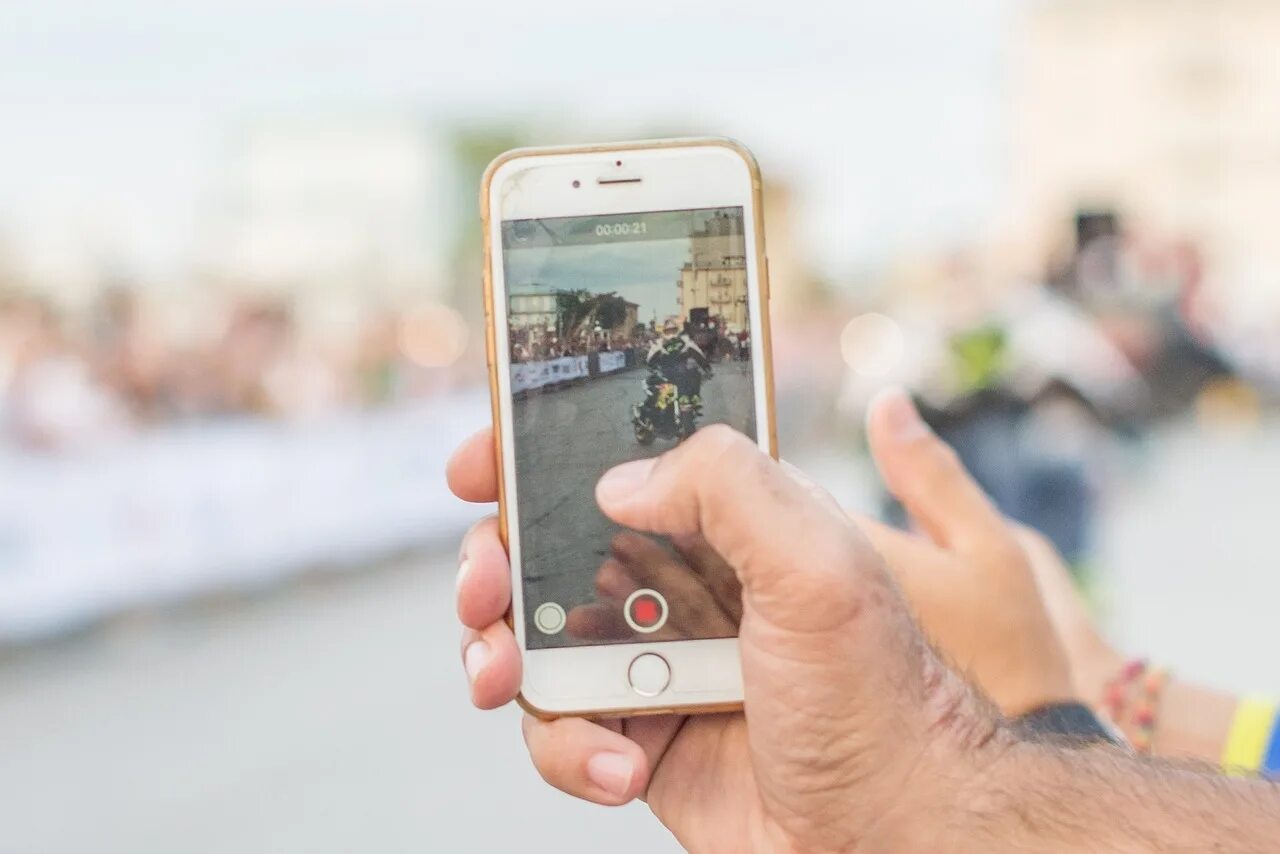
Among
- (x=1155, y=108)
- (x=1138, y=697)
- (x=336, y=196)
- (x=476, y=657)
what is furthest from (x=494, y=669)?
(x=1155, y=108)

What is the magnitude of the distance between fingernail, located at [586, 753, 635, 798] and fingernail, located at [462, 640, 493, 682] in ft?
0.57

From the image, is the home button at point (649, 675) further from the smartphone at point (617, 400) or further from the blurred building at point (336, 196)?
the blurred building at point (336, 196)

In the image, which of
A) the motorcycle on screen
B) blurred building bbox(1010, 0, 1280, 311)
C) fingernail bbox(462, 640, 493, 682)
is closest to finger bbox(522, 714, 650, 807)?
fingernail bbox(462, 640, 493, 682)

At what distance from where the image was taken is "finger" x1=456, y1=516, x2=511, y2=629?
1792mm

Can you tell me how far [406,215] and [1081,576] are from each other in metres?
45.0

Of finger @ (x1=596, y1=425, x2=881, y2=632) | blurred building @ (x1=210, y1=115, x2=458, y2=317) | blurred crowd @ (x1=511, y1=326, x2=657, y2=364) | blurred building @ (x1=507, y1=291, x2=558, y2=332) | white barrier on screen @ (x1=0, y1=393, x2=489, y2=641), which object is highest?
blurred building @ (x1=210, y1=115, x2=458, y2=317)

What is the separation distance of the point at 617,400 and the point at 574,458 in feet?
0.31

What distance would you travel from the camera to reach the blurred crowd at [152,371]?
795 centimetres

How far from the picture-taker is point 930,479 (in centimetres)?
198

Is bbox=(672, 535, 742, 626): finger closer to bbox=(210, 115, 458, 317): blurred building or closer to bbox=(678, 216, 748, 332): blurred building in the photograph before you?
bbox=(678, 216, 748, 332): blurred building

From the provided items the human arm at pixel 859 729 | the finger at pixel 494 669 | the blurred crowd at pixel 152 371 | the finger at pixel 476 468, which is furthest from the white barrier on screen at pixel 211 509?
the human arm at pixel 859 729

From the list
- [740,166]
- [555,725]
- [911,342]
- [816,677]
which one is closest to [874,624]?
[816,677]

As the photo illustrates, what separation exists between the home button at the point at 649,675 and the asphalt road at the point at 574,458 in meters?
0.10

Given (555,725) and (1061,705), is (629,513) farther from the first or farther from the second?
(1061,705)
